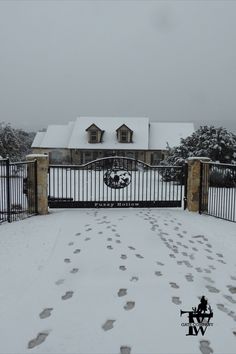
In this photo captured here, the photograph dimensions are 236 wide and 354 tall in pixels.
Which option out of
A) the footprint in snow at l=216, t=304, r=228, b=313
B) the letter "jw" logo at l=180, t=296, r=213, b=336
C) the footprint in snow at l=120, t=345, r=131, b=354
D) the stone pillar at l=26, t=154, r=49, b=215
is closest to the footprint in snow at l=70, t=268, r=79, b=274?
the letter "jw" logo at l=180, t=296, r=213, b=336

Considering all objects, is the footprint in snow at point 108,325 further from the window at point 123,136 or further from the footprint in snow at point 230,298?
the window at point 123,136

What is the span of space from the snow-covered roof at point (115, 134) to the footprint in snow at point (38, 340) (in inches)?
1386

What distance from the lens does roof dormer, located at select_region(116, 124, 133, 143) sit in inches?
1550

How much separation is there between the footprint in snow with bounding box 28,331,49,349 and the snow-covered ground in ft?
0.04

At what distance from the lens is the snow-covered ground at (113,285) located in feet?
13.3

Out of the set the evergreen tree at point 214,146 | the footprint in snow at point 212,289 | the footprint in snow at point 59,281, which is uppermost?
the evergreen tree at point 214,146

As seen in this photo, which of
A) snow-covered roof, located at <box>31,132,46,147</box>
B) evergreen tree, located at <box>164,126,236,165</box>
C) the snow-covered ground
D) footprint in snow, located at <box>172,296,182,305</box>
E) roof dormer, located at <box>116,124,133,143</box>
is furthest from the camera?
snow-covered roof, located at <box>31,132,46,147</box>

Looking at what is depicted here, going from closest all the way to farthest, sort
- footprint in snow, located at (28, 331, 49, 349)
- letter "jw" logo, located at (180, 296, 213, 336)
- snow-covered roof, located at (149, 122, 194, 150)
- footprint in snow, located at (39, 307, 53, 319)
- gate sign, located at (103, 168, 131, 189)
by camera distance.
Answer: footprint in snow, located at (28, 331, 49, 349)
letter "jw" logo, located at (180, 296, 213, 336)
footprint in snow, located at (39, 307, 53, 319)
gate sign, located at (103, 168, 131, 189)
snow-covered roof, located at (149, 122, 194, 150)

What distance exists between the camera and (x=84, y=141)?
1581 inches

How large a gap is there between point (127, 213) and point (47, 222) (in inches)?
96.6

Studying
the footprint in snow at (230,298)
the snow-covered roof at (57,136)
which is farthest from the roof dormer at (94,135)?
the footprint in snow at (230,298)

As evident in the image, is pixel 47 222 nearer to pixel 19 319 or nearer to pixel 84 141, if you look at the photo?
pixel 19 319

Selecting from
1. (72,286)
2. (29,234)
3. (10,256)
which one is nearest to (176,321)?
(72,286)

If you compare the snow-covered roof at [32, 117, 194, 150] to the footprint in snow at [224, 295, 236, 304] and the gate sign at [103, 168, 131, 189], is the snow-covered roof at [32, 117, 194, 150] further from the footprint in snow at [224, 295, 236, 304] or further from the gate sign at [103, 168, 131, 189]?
the footprint in snow at [224, 295, 236, 304]
